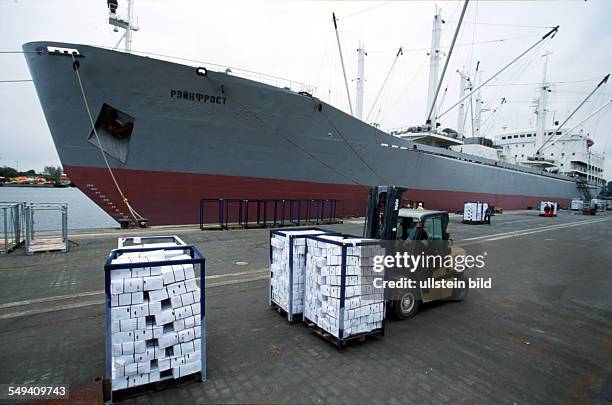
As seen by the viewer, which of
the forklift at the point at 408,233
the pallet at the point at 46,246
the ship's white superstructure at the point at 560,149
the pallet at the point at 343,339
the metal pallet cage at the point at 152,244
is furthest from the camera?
the ship's white superstructure at the point at 560,149

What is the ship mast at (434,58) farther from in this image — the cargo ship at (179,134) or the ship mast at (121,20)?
the ship mast at (121,20)

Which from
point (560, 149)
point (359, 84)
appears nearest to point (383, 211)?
point (359, 84)

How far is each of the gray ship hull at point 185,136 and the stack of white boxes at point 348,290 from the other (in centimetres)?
1123

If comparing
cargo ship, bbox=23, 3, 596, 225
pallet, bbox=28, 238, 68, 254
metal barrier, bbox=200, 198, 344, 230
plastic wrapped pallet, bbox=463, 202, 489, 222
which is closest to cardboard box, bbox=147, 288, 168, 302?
pallet, bbox=28, 238, 68, 254

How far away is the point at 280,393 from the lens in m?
3.28

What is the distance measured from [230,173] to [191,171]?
184 centimetres

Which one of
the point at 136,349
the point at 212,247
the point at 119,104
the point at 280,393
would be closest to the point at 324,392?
the point at 280,393

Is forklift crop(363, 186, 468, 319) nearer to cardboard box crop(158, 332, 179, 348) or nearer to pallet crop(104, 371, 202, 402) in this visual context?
pallet crop(104, 371, 202, 402)

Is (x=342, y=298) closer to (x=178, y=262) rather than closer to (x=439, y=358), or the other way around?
(x=439, y=358)

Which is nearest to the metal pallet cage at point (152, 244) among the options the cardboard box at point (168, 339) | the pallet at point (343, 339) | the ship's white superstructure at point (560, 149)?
the cardboard box at point (168, 339)

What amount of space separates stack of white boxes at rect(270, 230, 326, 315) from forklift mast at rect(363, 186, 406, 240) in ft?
5.56

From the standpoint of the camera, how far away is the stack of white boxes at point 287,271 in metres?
5.01

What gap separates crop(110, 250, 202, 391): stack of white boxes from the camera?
10.3ft

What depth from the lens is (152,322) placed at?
3.31 meters
